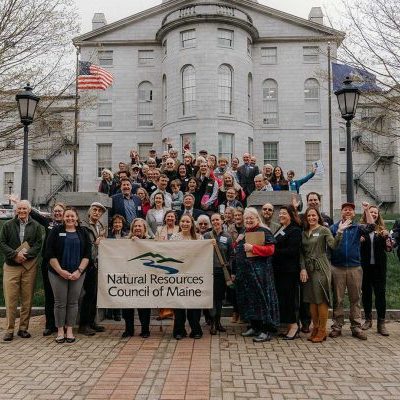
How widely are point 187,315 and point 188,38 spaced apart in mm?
30541

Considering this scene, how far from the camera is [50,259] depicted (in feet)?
24.6

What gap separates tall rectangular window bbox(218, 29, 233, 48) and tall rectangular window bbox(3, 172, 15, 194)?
1064 inches

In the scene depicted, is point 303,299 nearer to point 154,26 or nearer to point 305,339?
point 305,339

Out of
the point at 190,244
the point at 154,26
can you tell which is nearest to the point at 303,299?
the point at 190,244

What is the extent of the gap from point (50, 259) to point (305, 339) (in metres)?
4.41

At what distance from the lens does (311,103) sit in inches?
1468

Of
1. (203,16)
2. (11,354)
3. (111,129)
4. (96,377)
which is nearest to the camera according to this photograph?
(96,377)

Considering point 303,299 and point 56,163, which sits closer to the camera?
point 303,299

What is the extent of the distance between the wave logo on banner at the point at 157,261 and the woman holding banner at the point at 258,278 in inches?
45.8

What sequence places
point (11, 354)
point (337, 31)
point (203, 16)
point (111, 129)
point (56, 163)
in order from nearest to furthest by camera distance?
point (11, 354)
point (337, 31)
point (203, 16)
point (111, 129)
point (56, 163)

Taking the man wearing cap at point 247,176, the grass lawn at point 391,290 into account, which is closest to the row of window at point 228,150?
the man wearing cap at point 247,176

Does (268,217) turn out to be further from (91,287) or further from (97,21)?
(97,21)

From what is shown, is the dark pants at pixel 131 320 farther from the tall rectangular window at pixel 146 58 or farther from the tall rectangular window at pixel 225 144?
the tall rectangular window at pixel 146 58

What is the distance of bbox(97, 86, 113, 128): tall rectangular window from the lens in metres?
37.8
